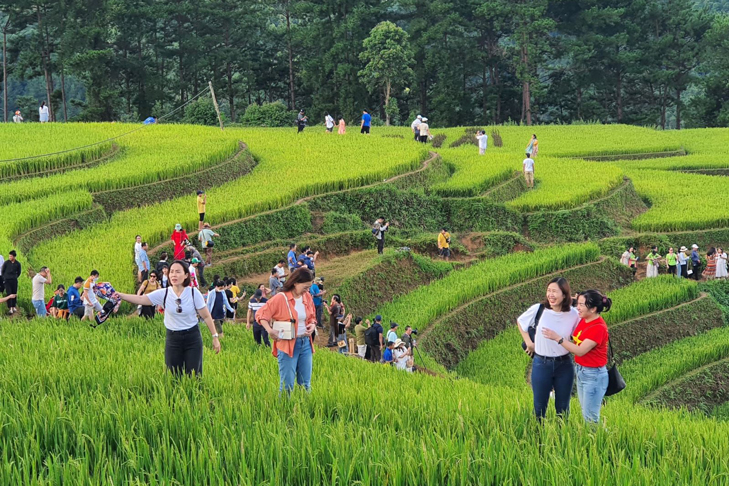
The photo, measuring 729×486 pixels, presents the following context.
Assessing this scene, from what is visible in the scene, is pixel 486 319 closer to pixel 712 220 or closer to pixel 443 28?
pixel 712 220

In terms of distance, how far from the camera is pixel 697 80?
62.8m

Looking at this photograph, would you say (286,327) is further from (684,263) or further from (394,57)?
(394,57)

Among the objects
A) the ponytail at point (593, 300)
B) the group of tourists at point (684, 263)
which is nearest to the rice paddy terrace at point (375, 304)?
the group of tourists at point (684, 263)

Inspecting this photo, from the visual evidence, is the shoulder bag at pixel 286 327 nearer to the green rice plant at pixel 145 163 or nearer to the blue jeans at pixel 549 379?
the blue jeans at pixel 549 379

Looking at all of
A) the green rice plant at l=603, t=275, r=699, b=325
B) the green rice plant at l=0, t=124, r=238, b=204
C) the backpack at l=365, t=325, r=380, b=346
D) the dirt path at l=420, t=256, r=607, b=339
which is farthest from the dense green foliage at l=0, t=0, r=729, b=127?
the backpack at l=365, t=325, r=380, b=346

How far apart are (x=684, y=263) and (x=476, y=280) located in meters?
7.00

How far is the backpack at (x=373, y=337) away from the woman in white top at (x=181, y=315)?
730cm

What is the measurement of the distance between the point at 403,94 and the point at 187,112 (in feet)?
54.6

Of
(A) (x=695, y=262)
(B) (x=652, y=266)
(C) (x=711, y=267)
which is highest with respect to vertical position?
(B) (x=652, y=266)

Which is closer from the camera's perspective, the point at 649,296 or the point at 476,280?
the point at 476,280

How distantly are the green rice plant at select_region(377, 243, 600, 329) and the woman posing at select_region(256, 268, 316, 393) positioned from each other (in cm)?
988

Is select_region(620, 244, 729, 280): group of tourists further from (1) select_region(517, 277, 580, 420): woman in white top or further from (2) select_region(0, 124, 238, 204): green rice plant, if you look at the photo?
(1) select_region(517, 277, 580, 420): woman in white top

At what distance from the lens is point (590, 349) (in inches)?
293

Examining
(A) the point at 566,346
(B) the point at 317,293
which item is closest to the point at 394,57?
(B) the point at 317,293
